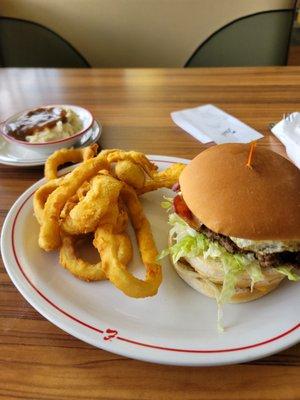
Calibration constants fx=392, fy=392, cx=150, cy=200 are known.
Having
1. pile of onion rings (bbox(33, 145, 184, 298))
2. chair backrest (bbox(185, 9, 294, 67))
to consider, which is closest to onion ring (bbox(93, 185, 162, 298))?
pile of onion rings (bbox(33, 145, 184, 298))

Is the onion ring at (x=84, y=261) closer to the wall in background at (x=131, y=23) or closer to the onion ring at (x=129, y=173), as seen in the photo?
the onion ring at (x=129, y=173)

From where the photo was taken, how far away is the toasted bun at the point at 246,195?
679 mm

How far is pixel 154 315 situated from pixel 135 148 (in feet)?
2.05

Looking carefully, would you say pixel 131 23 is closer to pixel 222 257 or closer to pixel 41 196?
pixel 41 196

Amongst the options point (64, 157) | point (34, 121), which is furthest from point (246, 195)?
point (34, 121)

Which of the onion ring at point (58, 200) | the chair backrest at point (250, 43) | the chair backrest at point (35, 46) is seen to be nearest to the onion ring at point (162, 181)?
the onion ring at point (58, 200)

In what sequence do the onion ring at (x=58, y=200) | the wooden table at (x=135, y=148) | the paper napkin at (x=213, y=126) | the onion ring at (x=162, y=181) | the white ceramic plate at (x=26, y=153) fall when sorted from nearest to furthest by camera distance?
the wooden table at (x=135, y=148), the onion ring at (x=58, y=200), the onion ring at (x=162, y=181), the white ceramic plate at (x=26, y=153), the paper napkin at (x=213, y=126)

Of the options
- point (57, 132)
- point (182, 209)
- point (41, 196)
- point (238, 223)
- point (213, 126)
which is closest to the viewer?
point (238, 223)

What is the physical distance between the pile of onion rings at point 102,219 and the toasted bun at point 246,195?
16 cm

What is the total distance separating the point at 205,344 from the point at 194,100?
106 centimetres

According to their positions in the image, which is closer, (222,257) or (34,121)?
(222,257)

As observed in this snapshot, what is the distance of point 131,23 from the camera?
221 centimetres

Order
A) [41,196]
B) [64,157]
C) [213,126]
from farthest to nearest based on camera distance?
[213,126], [64,157], [41,196]

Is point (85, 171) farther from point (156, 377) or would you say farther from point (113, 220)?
point (156, 377)
